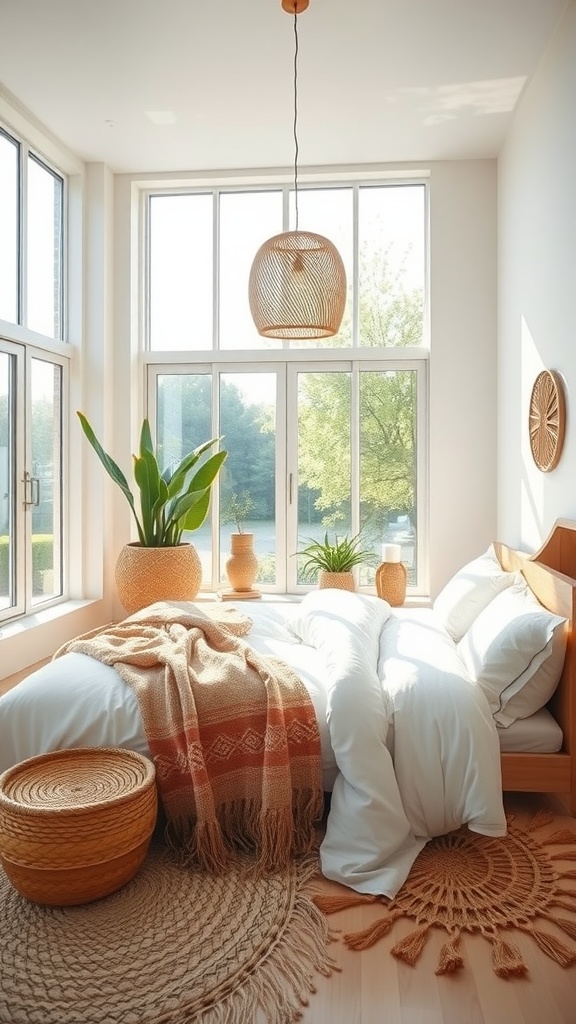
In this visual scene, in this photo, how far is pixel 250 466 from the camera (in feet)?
18.1

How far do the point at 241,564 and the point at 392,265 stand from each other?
2326 millimetres

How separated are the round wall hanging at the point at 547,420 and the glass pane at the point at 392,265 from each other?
155 cm

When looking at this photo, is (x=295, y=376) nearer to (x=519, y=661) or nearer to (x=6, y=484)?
(x=6, y=484)

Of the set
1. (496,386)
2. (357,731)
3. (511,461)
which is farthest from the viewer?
(496,386)

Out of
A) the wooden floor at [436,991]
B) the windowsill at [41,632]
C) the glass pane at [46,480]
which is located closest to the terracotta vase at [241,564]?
the windowsill at [41,632]

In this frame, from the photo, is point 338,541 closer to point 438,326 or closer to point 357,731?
point 438,326

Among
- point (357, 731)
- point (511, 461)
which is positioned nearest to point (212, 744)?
point (357, 731)

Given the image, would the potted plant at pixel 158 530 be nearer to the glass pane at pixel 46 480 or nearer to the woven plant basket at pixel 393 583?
the glass pane at pixel 46 480

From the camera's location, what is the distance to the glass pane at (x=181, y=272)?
557 centimetres

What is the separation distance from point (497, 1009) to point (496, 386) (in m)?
4.02

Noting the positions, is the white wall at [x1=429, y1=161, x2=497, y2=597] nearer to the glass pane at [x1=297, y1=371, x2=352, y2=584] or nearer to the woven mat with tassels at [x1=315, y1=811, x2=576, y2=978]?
the glass pane at [x1=297, y1=371, x2=352, y2=584]

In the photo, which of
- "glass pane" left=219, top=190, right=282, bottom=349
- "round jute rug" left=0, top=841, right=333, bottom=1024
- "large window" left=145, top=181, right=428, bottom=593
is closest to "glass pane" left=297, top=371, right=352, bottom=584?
"large window" left=145, top=181, right=428, bottom=593

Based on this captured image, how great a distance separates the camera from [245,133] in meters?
4.73

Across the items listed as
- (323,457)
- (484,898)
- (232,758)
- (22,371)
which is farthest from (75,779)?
(323,457)
